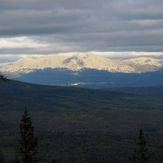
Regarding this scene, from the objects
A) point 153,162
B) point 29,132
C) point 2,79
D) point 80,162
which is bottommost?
point 153,162

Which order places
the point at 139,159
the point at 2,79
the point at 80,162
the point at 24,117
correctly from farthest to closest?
the point at 80,162 < the point at 139,159 < the point at 24,117 < the point at 2,79

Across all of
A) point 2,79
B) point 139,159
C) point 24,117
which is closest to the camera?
point 2,79

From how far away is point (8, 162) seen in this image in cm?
19412

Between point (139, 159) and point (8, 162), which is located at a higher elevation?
point (139, 159)

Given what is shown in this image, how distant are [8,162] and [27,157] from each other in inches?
5879

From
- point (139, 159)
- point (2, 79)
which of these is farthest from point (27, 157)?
point (139, 159)

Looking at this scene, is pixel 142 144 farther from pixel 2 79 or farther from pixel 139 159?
pixel 2 79

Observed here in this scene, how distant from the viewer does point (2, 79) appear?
142 feet

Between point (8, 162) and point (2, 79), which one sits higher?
point (2, 79)

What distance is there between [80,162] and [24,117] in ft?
71.1

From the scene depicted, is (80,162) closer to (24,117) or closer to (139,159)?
(139,159)

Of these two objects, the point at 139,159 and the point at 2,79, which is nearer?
the point at 2,79

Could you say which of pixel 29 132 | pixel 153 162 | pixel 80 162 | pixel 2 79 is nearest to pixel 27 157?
pixel 29 132

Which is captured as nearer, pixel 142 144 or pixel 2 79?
pixel 2 79
